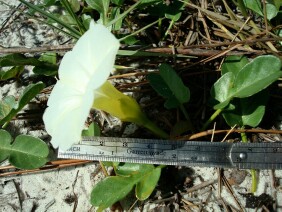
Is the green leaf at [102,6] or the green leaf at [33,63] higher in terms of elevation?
the green leaf at [102,6]

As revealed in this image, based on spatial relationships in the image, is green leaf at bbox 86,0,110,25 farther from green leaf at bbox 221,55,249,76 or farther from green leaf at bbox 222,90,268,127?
Answer: green leaf at bbox 222,90,268,127

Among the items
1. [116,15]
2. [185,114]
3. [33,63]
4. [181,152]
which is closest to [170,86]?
[185,114]

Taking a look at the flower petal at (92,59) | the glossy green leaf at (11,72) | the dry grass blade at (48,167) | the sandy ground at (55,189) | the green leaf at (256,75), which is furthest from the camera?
the glossy green leaf at (11,72)

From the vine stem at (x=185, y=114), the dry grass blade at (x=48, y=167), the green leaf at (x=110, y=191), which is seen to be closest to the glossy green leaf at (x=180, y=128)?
the vine stem at (x=185, y=114)

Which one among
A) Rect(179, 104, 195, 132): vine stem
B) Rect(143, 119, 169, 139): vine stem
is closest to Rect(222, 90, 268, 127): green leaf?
Rect(179, 104, 195, 132): vine stem

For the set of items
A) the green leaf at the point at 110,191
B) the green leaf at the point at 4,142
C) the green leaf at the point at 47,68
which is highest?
the green leaf at the point at 47,68

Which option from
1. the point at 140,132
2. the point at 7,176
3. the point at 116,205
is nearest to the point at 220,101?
the point at 140,132

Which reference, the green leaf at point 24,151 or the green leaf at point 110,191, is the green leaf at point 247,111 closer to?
the green leaf at point 110,191
